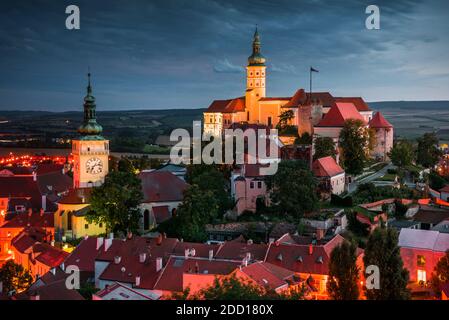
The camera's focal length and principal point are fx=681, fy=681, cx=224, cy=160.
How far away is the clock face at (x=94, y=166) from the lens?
2254 inches

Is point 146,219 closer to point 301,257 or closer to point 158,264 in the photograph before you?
point 158,264

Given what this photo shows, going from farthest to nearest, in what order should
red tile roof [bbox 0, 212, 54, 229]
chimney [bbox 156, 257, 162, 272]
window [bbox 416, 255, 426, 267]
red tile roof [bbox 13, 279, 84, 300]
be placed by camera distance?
red tile roof [bbox 0, 212, 54, 229]
window [bbox 416, 255, 426, 267]
chimney [bbox 156, 257, 162, 272]
red tile roof [bbox 13, 279, 84, 300]

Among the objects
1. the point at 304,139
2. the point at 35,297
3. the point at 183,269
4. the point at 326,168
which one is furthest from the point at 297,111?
the point at 35,297

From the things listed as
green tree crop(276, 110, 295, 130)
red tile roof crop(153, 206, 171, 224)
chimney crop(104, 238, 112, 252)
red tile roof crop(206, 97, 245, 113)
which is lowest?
chimney crop(104, 238, 112, 252)

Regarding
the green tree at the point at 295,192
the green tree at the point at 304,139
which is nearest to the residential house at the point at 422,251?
the green tree at the point at 295,192

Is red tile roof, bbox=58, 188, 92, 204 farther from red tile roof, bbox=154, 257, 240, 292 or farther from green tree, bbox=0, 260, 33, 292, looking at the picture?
red tile roof, bbox=154, 257, 240, 292

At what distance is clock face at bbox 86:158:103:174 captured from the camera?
5725 centimetres

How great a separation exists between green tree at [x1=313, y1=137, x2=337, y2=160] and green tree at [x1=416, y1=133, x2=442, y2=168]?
605 inches

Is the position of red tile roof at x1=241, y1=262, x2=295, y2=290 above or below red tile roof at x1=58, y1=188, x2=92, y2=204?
below

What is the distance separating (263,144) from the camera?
2101 inches

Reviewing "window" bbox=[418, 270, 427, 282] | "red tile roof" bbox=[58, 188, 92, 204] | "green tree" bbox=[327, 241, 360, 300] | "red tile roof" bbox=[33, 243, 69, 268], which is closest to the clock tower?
"red tile roof" bbox=[58, 188, 92, 204]
